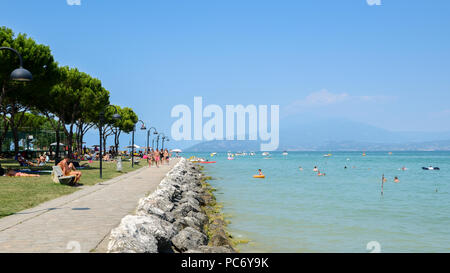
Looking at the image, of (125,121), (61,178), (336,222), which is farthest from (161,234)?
(125,121)

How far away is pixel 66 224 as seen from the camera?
32.9 feet

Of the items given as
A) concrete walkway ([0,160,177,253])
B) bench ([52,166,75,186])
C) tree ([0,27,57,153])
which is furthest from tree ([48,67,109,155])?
concrete walkway ([0,160,177,253])

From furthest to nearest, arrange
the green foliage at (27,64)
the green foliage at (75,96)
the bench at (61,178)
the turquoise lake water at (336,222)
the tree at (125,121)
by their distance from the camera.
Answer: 1. the tree at (125,121)
2. the green foliage at (75,96)
3. the green foliage at (27,64)
4. the bench at (61,178)
5. the turquoise lake water at (336,222)

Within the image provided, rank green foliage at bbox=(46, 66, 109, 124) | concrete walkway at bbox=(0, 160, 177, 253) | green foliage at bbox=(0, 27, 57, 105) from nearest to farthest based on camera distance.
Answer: concrete walkway at bbox=(0, 160, 177, 253) → green foliage at bbox=(0, 27, 57, 105) → green foliage at bbox=(46, 66, 109, 124)

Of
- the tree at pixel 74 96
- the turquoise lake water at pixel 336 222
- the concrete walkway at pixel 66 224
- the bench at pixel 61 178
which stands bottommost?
the turquoise lake water at pixel 336 222

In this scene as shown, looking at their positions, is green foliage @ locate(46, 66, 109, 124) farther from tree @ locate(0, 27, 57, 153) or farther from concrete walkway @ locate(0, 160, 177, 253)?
concrete walkway @ locate(0, 160, 177, 253)

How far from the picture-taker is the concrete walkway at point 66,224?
25.8ft

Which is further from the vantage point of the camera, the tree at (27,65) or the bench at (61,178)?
the tree at (27,65)

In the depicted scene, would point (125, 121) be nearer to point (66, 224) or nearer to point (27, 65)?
point (27, 65)

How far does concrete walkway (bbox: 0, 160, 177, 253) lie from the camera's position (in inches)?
309

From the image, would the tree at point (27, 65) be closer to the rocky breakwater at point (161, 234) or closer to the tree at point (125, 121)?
the rocky breakwater at point (161, 234)

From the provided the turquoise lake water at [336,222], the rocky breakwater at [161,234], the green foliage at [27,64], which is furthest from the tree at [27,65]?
the rocky breakwater at [161,234]
